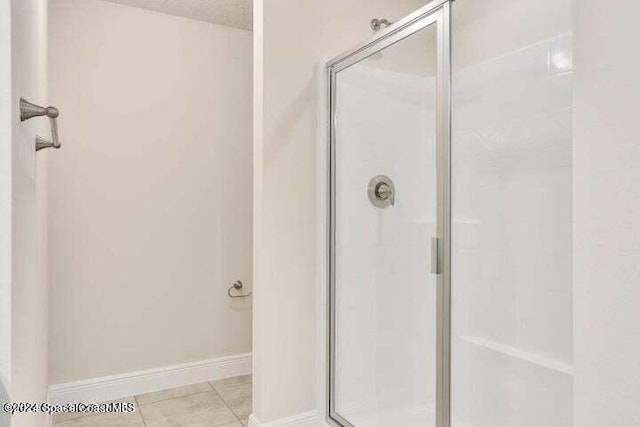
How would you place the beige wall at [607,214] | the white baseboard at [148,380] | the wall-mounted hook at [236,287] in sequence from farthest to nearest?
the wall-mounted hook at [236,287], the white baseboard at [148,380], the beige wall at [607,214]

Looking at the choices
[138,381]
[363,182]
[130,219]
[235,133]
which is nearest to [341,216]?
[363,182]

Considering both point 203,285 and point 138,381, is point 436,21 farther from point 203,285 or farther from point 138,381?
point 138,381

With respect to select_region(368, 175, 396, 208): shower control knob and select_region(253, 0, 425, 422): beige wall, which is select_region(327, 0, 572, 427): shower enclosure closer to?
select_region(368, 175, 396, 208): shower control knob

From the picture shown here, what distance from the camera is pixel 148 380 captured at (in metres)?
2.66

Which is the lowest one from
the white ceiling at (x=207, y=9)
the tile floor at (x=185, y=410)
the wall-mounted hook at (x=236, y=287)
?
the tile floor at (x=185, y=410)

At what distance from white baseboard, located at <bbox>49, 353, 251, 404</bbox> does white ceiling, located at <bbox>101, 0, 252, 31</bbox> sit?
2255mm

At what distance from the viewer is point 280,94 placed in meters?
2.11

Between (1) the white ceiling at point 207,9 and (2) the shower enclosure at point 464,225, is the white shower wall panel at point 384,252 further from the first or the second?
(1) the white ceiling at point 207,9

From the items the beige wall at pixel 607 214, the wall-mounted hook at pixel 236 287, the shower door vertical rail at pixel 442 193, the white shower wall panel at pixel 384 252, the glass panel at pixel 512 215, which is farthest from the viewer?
the wall-mounted hook at pixel 236 287

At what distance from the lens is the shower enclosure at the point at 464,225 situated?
197 centimetres

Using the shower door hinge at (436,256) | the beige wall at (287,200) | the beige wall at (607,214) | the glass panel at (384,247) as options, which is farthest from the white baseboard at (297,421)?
the beige wall at (607,214)

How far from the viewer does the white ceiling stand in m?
2.60

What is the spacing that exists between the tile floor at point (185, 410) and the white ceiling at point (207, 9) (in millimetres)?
2385

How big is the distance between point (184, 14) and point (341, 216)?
170 cm
